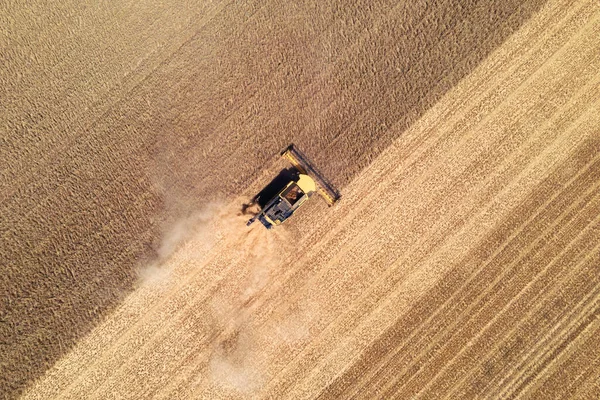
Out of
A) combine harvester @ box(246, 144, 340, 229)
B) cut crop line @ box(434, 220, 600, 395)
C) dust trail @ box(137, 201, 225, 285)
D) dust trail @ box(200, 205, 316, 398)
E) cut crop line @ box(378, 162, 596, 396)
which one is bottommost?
cut crop line @ box(434, 220, 600, 395)

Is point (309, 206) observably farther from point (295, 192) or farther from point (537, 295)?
point (537, 295)

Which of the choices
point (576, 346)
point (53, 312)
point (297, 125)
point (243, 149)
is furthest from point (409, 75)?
point (53, 312)

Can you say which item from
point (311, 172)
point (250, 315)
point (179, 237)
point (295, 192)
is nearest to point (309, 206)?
point (295, 192)

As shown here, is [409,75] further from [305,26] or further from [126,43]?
[126,43]

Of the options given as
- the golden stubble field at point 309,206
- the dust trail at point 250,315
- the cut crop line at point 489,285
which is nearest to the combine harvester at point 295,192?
the golden stubble field at point 309,206

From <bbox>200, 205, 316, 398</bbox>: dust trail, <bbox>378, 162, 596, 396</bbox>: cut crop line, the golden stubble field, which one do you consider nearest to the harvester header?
the golden stubble field

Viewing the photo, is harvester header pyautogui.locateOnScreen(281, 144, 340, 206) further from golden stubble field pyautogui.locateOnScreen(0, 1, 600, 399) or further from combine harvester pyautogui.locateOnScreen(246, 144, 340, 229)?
golden stubble field pyautogui.locateOnScreen(0, 1, 600, 399)
